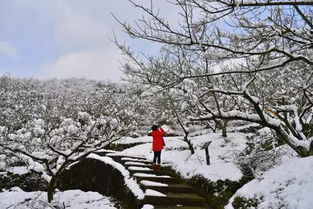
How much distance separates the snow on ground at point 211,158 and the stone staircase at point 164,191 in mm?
642

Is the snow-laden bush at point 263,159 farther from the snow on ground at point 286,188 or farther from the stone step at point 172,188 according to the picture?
the stone step at point 172,188

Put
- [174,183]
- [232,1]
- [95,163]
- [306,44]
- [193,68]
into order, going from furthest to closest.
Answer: [95,163], [193,68], [174,183], [306,44], [232,1]

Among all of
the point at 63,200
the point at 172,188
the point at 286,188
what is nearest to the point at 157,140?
the point at 172,188

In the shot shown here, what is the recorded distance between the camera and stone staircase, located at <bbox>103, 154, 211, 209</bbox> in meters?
7.60

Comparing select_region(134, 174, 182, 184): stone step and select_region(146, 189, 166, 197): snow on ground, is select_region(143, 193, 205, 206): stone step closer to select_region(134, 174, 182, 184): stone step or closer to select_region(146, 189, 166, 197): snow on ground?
select_region(146, 189, 166, 197): snow on ground

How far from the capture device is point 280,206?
16.9 ft

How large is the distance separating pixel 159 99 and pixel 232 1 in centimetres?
1127

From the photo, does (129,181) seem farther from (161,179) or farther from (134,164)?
(134,164)

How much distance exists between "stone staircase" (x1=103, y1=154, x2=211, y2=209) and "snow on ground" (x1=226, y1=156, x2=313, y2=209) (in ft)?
5.27

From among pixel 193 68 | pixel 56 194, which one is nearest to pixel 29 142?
pixel 56 194

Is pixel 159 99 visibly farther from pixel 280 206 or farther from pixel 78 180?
pixel 280 206

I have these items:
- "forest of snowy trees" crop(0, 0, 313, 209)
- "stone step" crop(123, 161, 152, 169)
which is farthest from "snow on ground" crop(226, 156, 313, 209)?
"stone step" crop(123, 161, 152, 169)

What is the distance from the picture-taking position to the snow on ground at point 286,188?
4945 millimetres

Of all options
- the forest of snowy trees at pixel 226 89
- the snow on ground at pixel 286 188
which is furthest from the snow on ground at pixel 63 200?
the snow on ground at pixel 286 188
